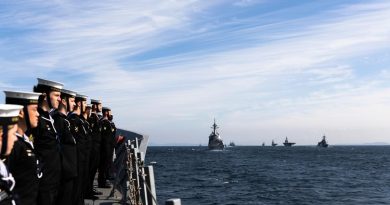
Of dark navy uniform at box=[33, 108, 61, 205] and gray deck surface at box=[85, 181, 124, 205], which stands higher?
dark navy uniform at box=[33, 108, 61, 205]

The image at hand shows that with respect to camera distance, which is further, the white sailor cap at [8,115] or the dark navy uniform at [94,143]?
the dark navy uniform at [94,143]

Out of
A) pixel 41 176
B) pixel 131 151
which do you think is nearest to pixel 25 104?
pixel 41 176

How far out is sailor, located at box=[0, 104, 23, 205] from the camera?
3141 mm

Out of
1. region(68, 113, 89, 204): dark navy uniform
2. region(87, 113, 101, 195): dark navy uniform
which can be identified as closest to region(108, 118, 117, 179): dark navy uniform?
region(87, 113, 101, 195): dark navy uniform

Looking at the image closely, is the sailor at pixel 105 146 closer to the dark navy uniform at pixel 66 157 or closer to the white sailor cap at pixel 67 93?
the white sailor cap at pixel 67 93

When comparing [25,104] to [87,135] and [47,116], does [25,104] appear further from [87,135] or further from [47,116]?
[87,135]

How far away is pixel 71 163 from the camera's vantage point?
5.49m

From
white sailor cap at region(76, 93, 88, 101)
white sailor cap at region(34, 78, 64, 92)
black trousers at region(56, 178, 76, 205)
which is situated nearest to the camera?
white sailor cap at region(34, 78, 64, 92)

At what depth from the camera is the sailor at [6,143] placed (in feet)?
10.3

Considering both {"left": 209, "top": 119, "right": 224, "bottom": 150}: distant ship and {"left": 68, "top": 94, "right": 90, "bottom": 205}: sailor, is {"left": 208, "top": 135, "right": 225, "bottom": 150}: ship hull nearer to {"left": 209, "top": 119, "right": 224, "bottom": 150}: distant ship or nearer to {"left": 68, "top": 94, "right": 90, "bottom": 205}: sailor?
{"left": 209, "top": 119, "right": 224, "bottom": 150}: distant ship

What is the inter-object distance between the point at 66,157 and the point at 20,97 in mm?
1345

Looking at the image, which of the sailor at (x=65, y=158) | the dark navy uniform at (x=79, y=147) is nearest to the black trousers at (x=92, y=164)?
the dark navy uniform at (x=79, y=147)

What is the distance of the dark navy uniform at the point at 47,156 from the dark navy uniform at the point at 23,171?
77 centimetres

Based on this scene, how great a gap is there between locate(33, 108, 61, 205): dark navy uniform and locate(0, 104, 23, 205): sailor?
1371 mm
